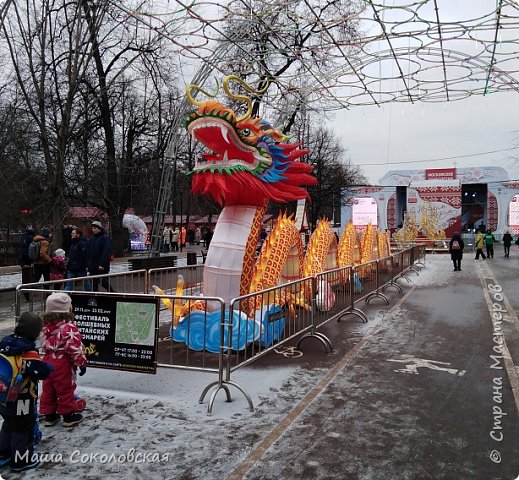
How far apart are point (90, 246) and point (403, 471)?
25.1 ft

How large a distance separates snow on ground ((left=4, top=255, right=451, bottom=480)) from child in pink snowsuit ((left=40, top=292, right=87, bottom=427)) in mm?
134

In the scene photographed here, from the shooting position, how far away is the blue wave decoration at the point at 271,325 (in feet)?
20.0

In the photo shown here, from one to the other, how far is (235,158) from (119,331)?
2.90 metres

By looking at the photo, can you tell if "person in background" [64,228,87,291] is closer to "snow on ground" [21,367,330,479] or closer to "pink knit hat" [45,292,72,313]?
"snow on ground" [21,367,330,479]

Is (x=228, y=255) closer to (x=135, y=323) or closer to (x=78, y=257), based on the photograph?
(x=135, y=323)

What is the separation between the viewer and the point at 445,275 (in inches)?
695

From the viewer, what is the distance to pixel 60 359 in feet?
13.5

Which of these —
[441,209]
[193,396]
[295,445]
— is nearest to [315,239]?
[193,396]

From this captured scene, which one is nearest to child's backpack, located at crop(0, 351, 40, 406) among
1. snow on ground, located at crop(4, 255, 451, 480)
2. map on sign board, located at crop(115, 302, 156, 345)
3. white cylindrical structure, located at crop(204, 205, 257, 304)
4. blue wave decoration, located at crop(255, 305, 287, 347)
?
snow on ground, located at crop(4, 255, 451, 480)

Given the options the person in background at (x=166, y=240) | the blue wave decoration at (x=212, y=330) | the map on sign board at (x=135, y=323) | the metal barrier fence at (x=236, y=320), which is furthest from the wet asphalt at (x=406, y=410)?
the person in background at (x=166, y=240)

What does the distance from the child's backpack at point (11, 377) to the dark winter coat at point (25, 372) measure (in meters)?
0.03

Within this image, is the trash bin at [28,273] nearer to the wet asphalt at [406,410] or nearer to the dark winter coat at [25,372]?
the wet asphalt at [406,410]

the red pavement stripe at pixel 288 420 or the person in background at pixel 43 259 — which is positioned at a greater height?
the person in background at pixel 43 259

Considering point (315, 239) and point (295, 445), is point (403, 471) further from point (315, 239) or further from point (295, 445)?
point (315, 239)
